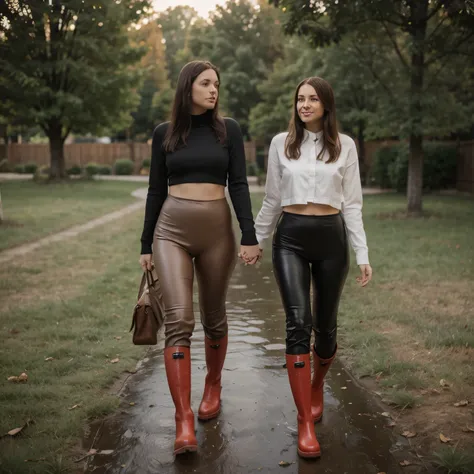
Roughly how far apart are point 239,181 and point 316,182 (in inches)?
18.7

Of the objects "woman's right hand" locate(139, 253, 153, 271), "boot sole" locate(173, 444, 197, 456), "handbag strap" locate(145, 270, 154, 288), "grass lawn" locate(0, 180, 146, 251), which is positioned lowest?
"grass lawn" locate(0, 180, 146, 251)

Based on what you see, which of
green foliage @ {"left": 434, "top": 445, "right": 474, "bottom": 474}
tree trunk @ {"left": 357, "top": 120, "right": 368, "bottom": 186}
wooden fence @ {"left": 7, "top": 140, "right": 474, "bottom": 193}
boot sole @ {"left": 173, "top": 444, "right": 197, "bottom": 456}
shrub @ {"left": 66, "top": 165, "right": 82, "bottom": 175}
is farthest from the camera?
wooden fence @ {"left": 7, "top": 140, "right": 474, "bottom": 193}

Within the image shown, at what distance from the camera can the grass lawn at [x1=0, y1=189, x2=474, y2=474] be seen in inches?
142

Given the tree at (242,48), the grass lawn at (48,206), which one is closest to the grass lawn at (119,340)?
the grass lawn at (48,206)

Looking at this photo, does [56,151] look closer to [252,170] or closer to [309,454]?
[252,170]

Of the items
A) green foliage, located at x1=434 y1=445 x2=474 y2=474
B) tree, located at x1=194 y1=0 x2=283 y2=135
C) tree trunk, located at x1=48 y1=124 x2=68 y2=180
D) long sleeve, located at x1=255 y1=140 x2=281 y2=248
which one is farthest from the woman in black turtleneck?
tree, located at x1=194 y1=0 x2=283 y2=135

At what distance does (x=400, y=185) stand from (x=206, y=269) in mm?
20863

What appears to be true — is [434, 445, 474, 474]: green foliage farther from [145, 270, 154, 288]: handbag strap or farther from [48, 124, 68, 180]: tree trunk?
[48, 124, 68, 180]: tree trunk

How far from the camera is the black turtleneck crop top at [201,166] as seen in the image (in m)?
3.41

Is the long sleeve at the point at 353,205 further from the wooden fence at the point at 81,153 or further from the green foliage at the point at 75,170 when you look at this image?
the wooden fence at the point at 81,153

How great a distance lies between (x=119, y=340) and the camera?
5.39m

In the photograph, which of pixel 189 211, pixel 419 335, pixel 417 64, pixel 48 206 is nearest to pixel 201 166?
pixel 189 211

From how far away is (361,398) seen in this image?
405cm

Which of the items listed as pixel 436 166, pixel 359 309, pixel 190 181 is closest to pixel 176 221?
pixel 190 181
